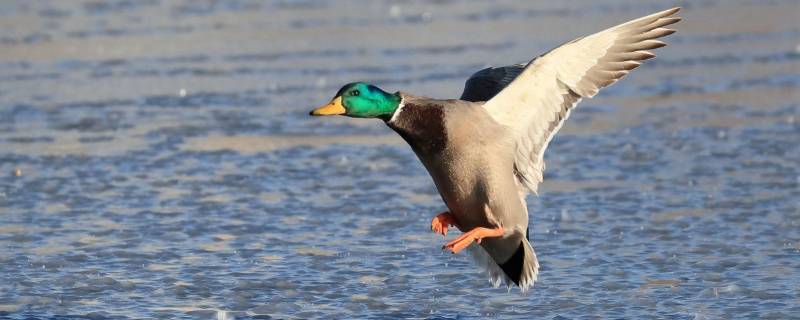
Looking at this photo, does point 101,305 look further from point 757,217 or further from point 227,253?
point 757,217

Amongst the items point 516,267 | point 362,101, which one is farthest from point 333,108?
point 516,267

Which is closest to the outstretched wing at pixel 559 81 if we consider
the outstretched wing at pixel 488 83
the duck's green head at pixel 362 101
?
the duck's green head at pixel 362 101

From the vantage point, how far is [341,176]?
32.2 ft

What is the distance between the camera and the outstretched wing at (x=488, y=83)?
23.9 feet

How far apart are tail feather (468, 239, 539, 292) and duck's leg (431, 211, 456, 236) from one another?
32 cm

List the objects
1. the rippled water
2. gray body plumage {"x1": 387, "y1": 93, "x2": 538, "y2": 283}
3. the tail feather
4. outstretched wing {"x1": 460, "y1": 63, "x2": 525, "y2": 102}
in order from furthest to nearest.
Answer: outstretched wing {"x1": 460, "y1": 63, "x2": 525, "y2": 102} < the rippled water < the tail feather < gray body plumage {"x1": 387, "y1": 93, "x2": 538, "y2": 283}

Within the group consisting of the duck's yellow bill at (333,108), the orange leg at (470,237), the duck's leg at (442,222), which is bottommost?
the orange leg at (470,237)

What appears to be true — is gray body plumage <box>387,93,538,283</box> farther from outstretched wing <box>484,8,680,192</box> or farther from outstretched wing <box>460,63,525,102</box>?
outstretched wing <box>460,63,525,102</box>

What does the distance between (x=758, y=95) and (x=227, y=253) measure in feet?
20.0

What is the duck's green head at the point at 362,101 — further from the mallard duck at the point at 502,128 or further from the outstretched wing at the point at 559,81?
the outstretched wing at the point at 559,81

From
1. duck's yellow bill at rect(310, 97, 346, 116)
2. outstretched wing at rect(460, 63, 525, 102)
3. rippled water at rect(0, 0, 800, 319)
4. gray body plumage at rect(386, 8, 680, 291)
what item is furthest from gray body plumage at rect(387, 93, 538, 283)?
outstretched wing at rect(460, 63, 525, 102)

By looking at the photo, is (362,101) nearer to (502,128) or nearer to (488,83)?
(502,128)

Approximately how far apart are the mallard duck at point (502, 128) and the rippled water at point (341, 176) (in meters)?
0.50

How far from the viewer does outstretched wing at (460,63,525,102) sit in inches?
286
